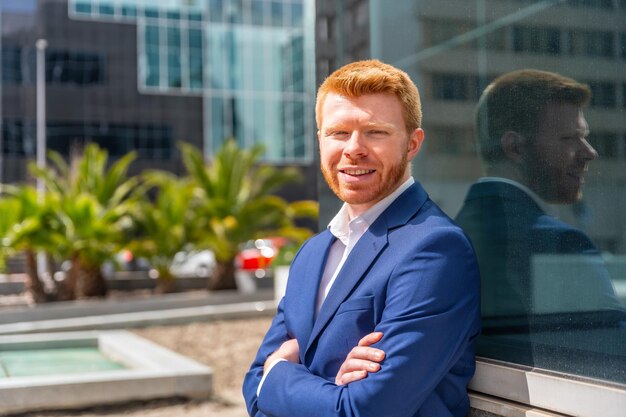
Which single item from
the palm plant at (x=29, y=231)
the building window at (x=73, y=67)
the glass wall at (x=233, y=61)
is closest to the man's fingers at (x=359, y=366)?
the palm plant at (x=29, y=231)

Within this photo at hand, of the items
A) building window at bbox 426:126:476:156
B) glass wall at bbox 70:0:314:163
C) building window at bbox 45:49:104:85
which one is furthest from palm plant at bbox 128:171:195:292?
building window at bbox 45:49:104:85

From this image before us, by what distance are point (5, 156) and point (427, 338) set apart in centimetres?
4654

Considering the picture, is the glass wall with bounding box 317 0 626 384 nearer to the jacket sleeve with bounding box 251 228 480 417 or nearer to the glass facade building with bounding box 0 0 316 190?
the jacket sleeve with bounding box 251 228 480 417

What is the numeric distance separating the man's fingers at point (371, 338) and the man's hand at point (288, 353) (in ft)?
1.23

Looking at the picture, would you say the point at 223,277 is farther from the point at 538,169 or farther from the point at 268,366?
the point at 538,169

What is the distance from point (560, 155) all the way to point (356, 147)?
56cm

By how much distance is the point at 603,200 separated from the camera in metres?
2.26

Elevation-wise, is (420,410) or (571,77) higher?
(571,77)

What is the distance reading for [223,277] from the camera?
69.7ft

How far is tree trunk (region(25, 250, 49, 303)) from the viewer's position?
18719 mm

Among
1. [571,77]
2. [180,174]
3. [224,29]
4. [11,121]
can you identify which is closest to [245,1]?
[224,29]

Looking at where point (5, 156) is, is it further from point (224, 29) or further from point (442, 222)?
point (442, 222)

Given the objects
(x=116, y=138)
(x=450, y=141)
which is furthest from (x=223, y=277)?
(x=116, y=138)

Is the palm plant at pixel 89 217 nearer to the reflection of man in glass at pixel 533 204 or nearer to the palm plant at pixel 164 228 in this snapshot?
the palm plant at pixel 164 228
